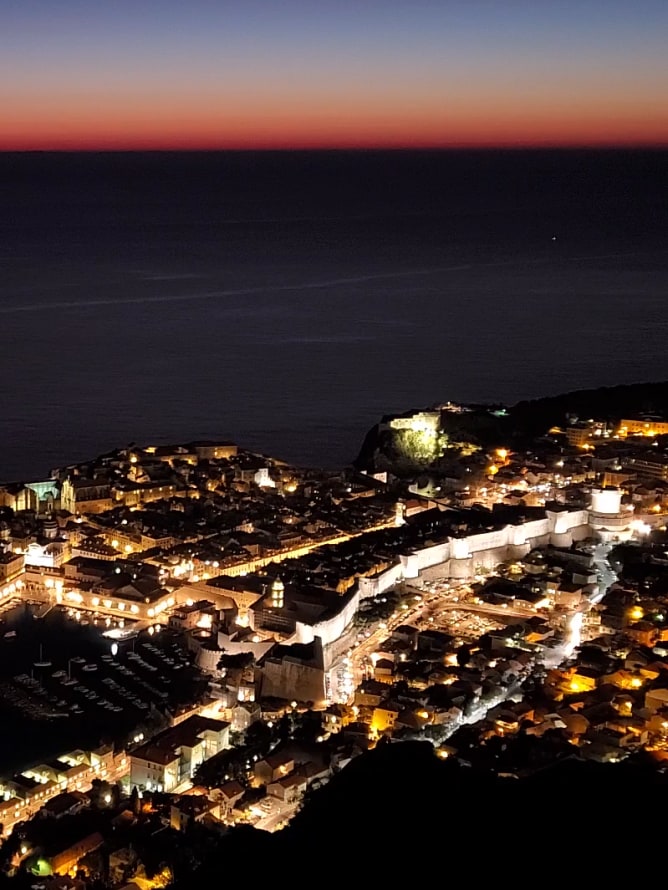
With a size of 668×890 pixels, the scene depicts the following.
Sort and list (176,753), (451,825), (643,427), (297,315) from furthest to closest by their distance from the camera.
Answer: (297,315), (643,427), (176,753), (451,825)

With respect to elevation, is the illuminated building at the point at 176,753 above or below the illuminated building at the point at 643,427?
below

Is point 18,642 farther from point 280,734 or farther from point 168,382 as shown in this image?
point 168,382

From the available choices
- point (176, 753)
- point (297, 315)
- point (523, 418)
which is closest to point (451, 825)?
point (176, 753)

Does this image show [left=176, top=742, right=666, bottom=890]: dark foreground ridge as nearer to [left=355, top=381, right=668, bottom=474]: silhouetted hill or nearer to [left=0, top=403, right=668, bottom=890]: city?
[left=0, top=403, right=668, bottom=890]: city

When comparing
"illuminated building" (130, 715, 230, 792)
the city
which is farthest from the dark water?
"illuminated building" (130, 715, 230, 792)

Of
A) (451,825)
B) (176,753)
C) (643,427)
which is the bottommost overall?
(176,753)

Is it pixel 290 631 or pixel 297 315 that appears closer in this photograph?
pixel 290 631

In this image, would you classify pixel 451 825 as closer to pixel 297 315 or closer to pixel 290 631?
pixel 290 631

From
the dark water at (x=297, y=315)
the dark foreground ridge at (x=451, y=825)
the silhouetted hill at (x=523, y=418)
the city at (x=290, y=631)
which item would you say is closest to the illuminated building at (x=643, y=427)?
the silhouetted hill at (x=523, y=418)

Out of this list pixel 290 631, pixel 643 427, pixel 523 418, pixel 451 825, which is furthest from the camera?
pixel 523 418

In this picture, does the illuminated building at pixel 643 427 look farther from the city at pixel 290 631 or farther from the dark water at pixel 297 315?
the dark water at pixel 297 315

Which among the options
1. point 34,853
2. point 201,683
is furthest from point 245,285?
point 34,853
